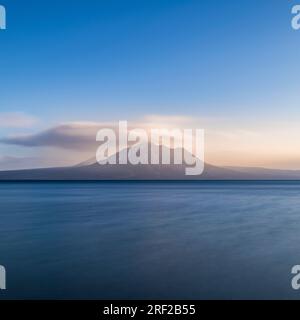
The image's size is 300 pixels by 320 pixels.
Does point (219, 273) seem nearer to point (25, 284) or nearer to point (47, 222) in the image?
point (25, 284)

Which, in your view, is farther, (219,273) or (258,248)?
(258,248)

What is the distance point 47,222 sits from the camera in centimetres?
1495

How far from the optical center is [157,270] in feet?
22.2

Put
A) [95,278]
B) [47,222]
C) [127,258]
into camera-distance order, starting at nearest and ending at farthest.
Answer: [95,278] < [127,258] < [47,222]

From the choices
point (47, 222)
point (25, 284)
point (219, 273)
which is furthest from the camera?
point (47, 222)
